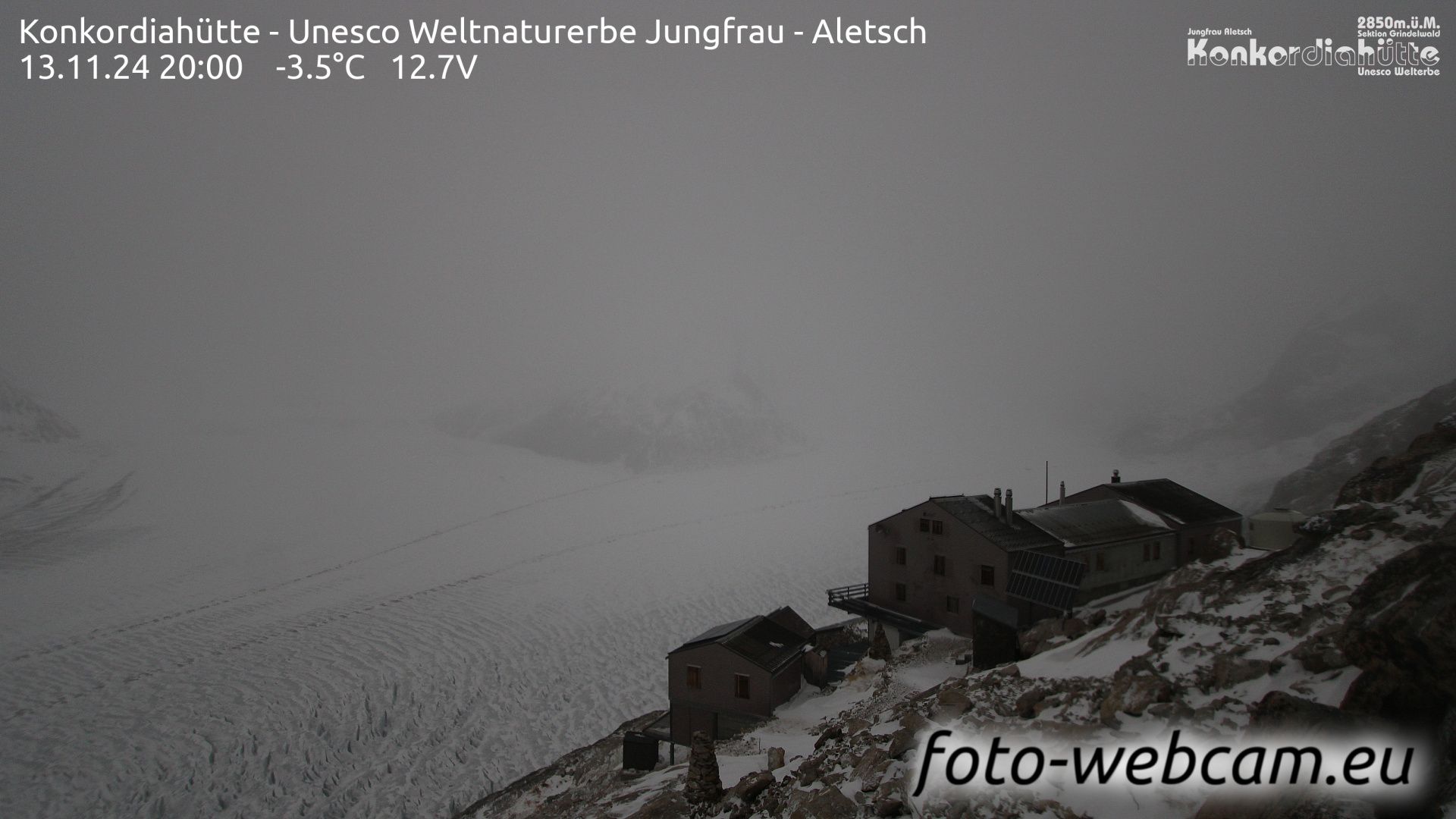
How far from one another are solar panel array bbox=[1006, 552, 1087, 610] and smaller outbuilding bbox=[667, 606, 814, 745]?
9522 mm

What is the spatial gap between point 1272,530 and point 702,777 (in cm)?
2306

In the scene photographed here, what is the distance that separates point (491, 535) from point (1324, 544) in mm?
65100

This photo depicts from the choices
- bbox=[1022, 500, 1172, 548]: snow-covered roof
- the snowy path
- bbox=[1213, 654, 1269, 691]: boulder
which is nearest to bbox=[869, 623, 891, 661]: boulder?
bbox=[1022, 500, 1172, 548]: snow-covered roof

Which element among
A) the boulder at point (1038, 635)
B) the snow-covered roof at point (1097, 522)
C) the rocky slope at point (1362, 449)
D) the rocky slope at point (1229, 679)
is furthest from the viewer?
the rocky slope at point (1362, 449)

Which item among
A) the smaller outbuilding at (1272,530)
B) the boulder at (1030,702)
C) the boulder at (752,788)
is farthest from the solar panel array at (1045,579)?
the boulder at (752,788)

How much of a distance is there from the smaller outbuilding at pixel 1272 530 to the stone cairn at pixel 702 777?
2107 centimetres

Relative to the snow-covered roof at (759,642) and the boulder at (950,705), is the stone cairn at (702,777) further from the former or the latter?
the snow-covered roof at (759,642)

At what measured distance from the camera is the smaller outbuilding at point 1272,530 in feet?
74.8

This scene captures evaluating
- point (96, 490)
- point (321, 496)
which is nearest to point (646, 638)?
point (321, 496)

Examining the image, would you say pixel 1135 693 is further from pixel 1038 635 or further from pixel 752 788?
pixel 1038 635

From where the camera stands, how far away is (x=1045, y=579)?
82.3 ft

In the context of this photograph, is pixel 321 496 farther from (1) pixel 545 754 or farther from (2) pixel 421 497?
(1) pixel 545 754

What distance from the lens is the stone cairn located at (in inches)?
565

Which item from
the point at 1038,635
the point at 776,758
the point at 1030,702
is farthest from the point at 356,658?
the point at 1030,702
